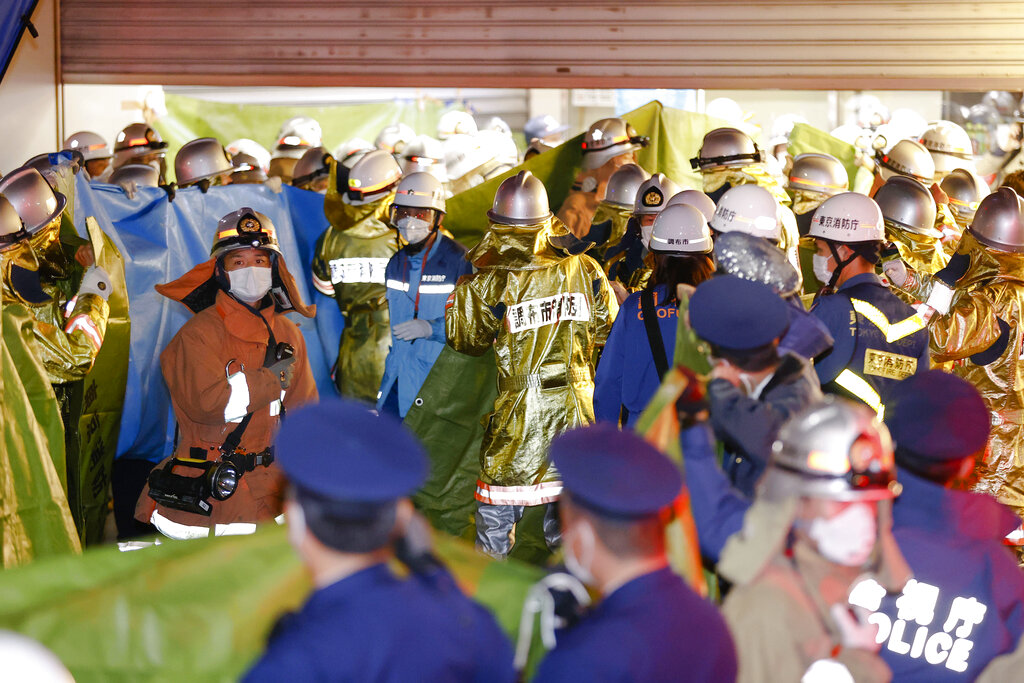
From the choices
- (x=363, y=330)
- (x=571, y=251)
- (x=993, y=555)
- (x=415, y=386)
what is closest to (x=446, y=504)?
(x=415, y=386)

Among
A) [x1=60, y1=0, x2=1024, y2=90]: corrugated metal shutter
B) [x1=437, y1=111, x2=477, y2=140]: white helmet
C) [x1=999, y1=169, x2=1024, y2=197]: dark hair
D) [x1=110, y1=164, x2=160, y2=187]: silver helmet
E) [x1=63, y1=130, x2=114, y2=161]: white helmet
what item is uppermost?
[x1=60, y1=0, x2=1024, y2=90]: corrugated metal shutter

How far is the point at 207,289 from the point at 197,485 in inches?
39.4

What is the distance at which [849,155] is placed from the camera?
11.6 m

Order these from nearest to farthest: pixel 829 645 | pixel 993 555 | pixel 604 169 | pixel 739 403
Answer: pixel 829 645, pixel 993 555, pixel 739 403, pixel 604 169

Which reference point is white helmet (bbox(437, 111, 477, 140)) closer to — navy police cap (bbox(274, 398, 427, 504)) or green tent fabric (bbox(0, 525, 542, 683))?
green tent fabric (bbox(0, 525, 542, 683))

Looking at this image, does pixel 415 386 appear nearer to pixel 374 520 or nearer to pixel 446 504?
pixel 446 504

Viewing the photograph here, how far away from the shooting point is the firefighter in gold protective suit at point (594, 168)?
8531 mm

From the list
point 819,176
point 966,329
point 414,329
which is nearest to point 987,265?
point 966,329

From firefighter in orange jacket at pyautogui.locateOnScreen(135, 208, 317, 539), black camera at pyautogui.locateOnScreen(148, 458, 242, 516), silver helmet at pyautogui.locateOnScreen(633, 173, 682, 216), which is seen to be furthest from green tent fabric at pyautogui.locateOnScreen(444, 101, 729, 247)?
black camera at pyautogui.locateOnScreen(148, 458, 242, 516)

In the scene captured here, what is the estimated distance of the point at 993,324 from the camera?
246 inches

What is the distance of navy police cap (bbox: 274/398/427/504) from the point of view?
220cm

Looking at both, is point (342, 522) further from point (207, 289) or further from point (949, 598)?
point (207, 289)

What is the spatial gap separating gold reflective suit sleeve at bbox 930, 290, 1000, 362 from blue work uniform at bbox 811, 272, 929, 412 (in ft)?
4.21

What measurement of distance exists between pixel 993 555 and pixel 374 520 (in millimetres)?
1734
